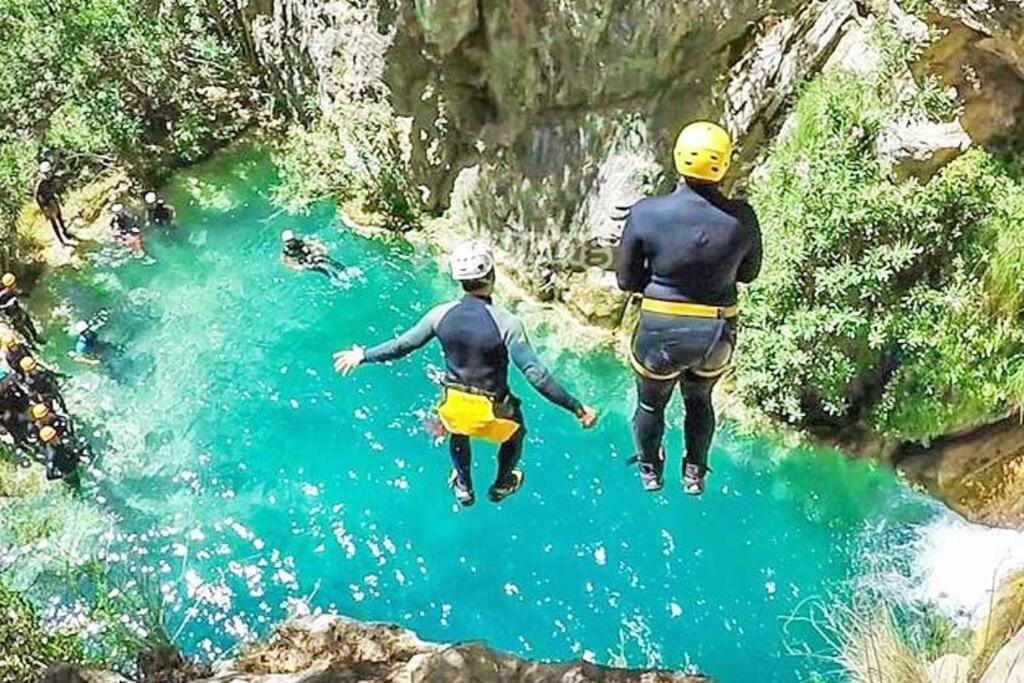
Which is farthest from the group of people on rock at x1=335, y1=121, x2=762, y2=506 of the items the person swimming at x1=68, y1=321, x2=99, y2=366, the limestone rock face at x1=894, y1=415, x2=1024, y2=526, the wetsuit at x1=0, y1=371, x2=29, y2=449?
the person swimming at x1=68, y1=321, x2=99, y2=366

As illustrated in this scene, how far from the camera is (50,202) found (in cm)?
1250

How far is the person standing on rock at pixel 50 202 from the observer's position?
12.4m

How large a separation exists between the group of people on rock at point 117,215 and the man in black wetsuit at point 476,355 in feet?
25.3

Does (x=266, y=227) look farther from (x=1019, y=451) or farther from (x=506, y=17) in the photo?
(x=1019, y=451)

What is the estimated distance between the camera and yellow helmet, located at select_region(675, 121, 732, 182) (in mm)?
4953

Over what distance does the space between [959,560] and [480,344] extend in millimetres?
5406

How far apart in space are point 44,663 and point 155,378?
4127 mm

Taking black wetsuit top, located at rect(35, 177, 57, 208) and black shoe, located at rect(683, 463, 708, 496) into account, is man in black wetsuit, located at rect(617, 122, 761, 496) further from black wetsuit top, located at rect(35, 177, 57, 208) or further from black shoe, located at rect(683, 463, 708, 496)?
black wetsuit top, located at rect(35, 177, 57, 208)

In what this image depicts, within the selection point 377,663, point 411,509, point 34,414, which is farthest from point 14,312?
point 377,663

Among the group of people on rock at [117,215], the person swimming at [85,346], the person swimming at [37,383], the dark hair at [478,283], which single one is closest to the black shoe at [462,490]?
the dark hair at [478,283]

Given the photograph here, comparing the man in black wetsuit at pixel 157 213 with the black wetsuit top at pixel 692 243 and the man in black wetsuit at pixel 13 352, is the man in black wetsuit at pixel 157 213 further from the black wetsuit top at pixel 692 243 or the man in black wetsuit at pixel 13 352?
the black wetsuit top at pixel 692 243

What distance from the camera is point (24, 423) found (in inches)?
409

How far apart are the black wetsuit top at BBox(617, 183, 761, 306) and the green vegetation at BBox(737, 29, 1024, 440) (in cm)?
A: 412

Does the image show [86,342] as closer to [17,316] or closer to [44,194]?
Result: [17,316]
